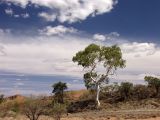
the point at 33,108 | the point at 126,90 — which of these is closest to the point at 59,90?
the point at 126,90

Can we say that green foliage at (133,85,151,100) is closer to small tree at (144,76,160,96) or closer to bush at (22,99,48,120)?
small tree at (144,76,160,96)

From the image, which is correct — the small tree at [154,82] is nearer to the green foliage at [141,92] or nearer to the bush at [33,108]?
the green foliage at [141,92]

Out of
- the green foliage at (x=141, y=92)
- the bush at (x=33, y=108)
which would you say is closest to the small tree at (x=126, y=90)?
the green foliage at (x=141, y=92)

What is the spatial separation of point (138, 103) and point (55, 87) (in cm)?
2341

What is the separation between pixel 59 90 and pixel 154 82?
74.3ft

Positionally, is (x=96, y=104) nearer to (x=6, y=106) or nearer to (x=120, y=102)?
(x=120, y=102)

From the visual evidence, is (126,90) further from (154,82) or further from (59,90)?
(59,90)

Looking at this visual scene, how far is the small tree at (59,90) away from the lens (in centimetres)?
8769

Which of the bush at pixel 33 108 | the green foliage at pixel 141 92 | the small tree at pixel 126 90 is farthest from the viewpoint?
the small tree at pixel 126 90

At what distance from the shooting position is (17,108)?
58344mm

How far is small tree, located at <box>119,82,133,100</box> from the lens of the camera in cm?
7844

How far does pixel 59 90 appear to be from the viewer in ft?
292

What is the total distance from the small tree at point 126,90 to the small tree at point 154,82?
3.69 meters

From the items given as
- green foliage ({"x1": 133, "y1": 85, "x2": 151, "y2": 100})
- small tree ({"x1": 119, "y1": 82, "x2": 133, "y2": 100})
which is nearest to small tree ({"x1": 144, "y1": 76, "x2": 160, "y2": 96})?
green foliage ({"x1": 133, "y1": 85, "x2": 151, "y2": 100})
